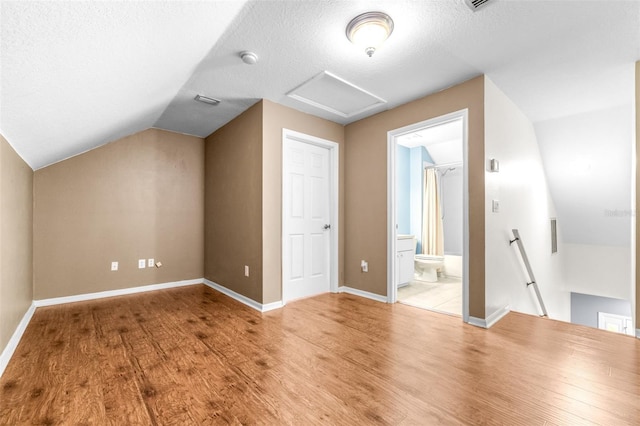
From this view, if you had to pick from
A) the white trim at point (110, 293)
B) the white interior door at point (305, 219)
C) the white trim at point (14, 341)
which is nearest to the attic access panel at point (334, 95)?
the white interior door at point (305, 219)

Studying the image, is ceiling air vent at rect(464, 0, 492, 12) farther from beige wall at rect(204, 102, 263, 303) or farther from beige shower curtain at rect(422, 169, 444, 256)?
beige shower curtain at rect(422, 169, 444, 256)

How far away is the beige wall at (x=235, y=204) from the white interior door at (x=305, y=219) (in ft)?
1.14

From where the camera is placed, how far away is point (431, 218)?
5.48 metres

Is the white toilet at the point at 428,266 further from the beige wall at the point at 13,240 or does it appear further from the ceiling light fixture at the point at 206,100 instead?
the beige wall at the point at 13,240

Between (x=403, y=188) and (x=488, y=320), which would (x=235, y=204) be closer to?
(x=488, y=320)

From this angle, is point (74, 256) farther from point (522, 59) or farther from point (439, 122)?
point (522, 59)

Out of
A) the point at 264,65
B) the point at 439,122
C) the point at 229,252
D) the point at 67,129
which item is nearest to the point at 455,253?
the point at 439,122

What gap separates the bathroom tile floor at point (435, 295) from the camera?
3.35 meters

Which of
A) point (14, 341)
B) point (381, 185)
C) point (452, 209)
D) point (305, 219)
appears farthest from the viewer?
point (452, 209)

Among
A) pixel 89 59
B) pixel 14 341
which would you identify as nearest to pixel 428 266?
pixel 89 59

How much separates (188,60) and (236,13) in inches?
24.9

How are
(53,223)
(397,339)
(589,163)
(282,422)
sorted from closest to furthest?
(282,422) → (397,339) → (53,223) → (589,163)

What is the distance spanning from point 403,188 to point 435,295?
231 centimetres

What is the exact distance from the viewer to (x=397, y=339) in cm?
236
